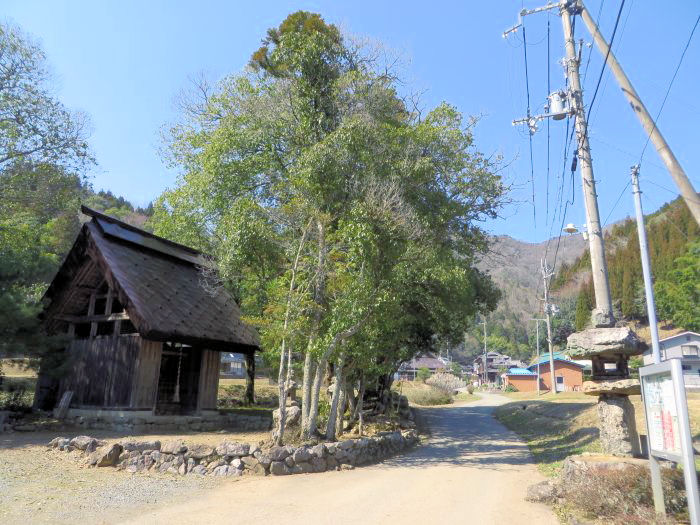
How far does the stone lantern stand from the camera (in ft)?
26.2

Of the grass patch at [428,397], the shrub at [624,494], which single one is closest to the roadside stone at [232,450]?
the shrub at [624,494]

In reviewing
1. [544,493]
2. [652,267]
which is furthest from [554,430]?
[652,267]

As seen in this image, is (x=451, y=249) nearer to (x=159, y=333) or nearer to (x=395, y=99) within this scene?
(x=395, y=99)

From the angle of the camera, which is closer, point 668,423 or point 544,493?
point 668,423

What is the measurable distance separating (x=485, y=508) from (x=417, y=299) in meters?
9.57

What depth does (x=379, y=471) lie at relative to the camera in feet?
32.2

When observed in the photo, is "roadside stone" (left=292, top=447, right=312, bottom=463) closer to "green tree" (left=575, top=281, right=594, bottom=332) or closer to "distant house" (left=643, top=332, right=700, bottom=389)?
"distant house" (left=643, top=332, right=700, bottom=389)

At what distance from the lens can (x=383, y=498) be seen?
7465 millimetres

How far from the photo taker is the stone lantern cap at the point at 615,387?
789 centimetres

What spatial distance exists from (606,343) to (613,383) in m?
0.66

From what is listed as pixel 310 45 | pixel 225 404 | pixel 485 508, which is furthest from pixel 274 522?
pixel 225 404

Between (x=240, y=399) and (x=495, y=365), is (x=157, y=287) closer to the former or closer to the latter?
(x=240, y=399)

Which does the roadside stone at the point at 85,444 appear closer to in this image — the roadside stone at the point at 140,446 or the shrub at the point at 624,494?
the roadside stone at the point at 140,446

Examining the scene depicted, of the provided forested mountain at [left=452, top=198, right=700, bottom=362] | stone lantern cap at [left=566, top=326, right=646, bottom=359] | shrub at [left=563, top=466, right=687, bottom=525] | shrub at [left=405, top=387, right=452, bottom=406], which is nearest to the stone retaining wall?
shrub at [left=563, top=466, right=687, bottom=525]
